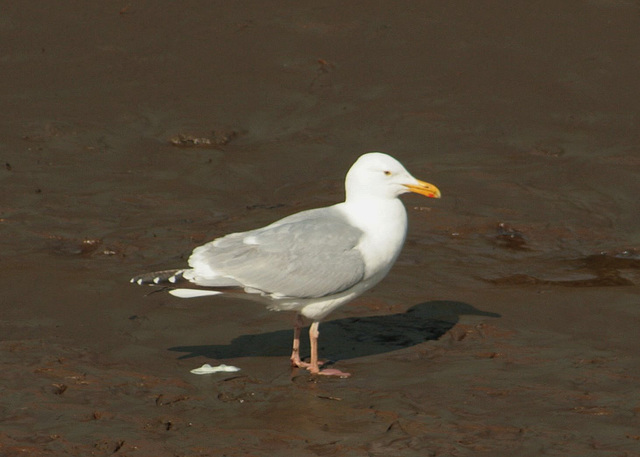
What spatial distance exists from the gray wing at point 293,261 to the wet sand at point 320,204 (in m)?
0.68

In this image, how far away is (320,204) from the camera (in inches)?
441

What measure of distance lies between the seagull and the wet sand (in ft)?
1.86

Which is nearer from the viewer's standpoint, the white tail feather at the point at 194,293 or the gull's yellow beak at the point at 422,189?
the white tail feather at the point at 194,293

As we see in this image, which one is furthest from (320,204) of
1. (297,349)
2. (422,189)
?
(297,349)

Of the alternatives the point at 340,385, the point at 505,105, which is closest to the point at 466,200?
the point at 505,105

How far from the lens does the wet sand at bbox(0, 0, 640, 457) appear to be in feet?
22.0

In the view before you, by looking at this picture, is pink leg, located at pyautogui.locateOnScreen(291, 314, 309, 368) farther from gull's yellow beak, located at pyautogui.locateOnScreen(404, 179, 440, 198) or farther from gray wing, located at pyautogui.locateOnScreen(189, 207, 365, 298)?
gull's yellow beak, located at pyautogui.locateOnScreen(404, 179, 440, 198)

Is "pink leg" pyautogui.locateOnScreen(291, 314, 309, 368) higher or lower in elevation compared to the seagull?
lower

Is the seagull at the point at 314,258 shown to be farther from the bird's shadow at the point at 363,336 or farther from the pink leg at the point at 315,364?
the bird's shadow at the point at 363,336

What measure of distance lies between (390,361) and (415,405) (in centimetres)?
98

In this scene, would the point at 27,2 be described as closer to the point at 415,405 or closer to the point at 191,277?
the point at 191,277

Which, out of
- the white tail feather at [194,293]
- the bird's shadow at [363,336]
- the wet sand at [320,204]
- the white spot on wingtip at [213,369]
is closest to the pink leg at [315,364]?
the wet sand at [320,204]

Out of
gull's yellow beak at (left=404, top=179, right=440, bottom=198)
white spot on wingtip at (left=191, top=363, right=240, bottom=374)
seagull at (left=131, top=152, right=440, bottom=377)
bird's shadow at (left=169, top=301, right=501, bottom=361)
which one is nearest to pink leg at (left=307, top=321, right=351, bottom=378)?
seagull at (left=131, top=152, right=440, bottom=377)

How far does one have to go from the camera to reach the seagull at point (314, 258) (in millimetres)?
7535
